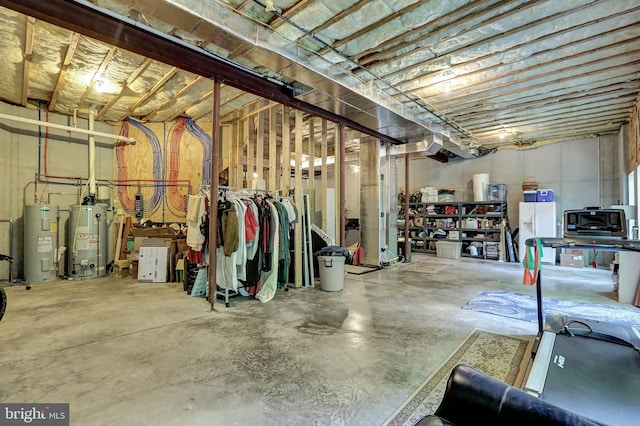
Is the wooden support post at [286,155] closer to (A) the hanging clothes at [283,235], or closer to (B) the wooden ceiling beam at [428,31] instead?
(A) the hanging clothes at [283,235]

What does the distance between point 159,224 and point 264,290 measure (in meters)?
3.59

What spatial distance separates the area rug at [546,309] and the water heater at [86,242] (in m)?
6.55

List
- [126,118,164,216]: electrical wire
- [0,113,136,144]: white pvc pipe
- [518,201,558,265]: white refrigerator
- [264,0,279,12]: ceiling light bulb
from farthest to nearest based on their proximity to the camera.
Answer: [518,201,558,265]: white refrigerator → [126,118,164,216]: electrical wire → [0,113,136,144]: white pvc pipe → [264,0,279,12]: ceiling light bulb

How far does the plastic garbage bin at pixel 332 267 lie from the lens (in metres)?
4.87

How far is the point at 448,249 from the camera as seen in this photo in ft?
29.7

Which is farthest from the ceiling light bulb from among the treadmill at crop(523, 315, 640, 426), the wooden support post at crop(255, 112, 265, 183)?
the treadmill at crop(523, 315, 640, 426)

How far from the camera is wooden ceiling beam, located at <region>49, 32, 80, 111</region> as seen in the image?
3.91 meters

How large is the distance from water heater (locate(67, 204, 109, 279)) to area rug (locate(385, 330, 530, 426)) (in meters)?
6.31

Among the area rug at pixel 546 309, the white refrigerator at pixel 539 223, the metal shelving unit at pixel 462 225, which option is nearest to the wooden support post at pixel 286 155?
the area rug at pixel 546 309

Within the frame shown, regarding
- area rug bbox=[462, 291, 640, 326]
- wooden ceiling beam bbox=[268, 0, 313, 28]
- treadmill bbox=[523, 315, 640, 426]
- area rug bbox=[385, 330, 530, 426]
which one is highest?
wooden ceiling beam bbox=[268, 0, 313, 28]

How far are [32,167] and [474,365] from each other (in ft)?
26.1

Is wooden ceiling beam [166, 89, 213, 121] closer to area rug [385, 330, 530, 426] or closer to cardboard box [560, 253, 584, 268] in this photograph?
area rug [385, 330, 530, 426]

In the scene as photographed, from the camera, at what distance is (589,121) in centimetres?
682

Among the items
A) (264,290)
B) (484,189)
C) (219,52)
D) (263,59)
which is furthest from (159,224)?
(484,189)
